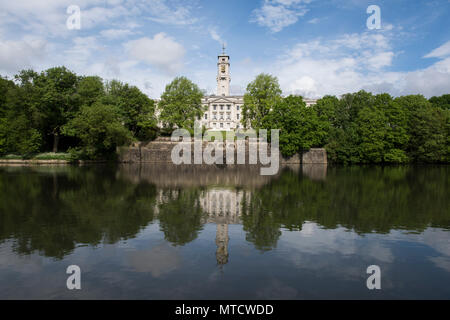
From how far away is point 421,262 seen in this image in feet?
27.8

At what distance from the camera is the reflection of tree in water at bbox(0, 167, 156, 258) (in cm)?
994

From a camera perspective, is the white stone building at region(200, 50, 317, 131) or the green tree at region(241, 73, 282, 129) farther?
the white stone building at region(200, 50, 317, 131)

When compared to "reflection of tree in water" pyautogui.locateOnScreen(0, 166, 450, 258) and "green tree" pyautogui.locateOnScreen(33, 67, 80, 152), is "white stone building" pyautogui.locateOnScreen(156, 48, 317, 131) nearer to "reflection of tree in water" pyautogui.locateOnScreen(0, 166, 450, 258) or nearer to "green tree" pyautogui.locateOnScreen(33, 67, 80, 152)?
"green tree" pyautogui.locateOnScreen(33, 67, 80, 152)

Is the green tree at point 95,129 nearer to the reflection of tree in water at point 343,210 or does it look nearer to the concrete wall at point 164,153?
the concrete wall at point 164,153

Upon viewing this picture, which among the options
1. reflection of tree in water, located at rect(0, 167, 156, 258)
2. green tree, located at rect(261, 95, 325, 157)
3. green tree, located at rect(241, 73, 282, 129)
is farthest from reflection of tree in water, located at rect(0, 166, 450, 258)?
green tree, located at rect(241, 73, 282, 129)

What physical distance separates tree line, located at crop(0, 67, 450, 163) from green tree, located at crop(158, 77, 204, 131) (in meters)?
0.20

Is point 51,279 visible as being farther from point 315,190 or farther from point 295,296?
point 315,190

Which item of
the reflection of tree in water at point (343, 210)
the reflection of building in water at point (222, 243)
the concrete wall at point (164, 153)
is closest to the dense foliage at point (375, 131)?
the concrete wall at point (164, 153)

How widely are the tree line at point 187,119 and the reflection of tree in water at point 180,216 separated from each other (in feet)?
111

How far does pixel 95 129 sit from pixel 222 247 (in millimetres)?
42492

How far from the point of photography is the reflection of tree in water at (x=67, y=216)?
32.6ft

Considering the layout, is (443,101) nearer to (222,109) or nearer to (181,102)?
(222,109)

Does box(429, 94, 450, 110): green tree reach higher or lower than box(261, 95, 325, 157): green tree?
higher

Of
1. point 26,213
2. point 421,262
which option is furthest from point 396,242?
point 26,213
